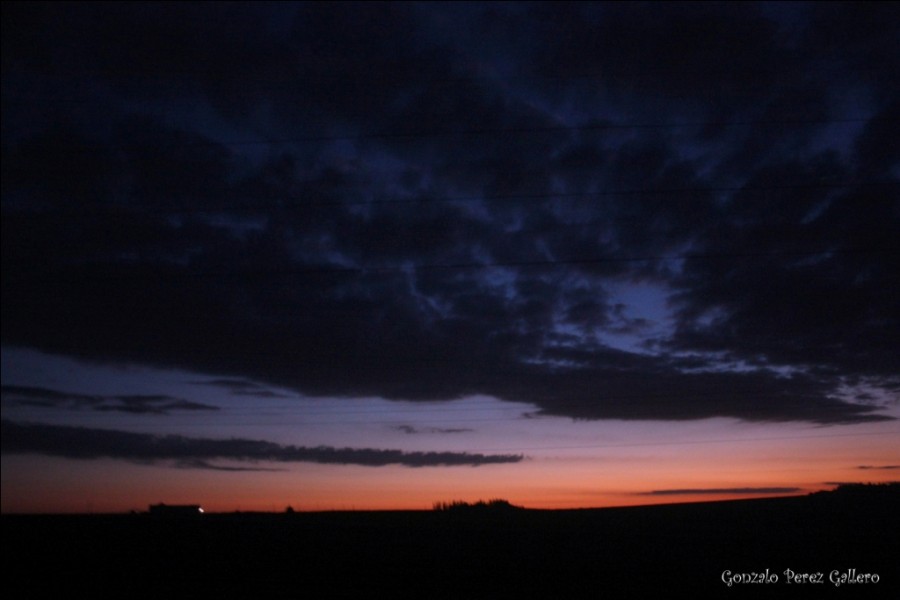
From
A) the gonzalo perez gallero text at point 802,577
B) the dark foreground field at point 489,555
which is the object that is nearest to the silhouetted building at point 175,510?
the dark foreground field at point 489,555

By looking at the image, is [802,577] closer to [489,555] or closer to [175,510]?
[489,555]

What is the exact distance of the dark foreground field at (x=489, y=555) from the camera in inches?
712

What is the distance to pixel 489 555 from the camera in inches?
923

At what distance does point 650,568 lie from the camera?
20219mm

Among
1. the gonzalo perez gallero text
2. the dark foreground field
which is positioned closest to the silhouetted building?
the dark foreground field

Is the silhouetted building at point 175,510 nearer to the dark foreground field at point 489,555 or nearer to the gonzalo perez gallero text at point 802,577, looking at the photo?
the dark foreground field at point 489,555

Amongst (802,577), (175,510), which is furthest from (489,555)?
(175,510)

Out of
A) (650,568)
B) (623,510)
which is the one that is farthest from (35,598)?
(623,510)

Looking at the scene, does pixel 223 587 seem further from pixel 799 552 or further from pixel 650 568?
pixel 799 552

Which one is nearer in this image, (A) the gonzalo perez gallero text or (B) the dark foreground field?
(A) the gonzalo perez gallero text

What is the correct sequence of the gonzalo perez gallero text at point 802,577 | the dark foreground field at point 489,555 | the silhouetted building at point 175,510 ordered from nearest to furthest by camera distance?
1. the gonzalo perez gallero text at point 802,577
2. the dark foreground field at point 489,555
3. the silhouetted building at point 175,510

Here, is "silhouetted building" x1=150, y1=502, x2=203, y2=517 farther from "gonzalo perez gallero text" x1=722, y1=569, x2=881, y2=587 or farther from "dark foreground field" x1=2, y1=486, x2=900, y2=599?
"gonzalo perez gallero text" x1=722, y1=569, x2=881, y2=587

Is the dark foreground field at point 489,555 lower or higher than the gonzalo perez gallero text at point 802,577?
lower

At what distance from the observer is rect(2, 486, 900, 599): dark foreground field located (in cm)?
1809
